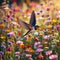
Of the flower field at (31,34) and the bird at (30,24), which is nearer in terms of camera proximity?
the flower field at (31,34)

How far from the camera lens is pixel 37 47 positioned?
204cm

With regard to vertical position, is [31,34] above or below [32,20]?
below

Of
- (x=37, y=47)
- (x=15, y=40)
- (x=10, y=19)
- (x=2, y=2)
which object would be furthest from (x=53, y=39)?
(x=2, y=2)

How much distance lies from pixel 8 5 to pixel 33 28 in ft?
1.23

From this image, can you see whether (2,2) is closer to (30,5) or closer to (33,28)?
(30,5)

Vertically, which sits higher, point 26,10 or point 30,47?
point 26,10

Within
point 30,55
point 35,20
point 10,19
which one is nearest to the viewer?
point 30,55

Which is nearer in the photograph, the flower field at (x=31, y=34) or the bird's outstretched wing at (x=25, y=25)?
the flower field at (x=31, y=34)

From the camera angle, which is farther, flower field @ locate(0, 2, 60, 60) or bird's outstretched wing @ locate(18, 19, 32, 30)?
bird's outstretched wing @ locate(18, 19, 32, 30)

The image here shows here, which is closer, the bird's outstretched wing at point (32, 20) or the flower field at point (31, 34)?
the flower field at point (31, 34)

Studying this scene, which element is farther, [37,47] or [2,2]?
[2,2]

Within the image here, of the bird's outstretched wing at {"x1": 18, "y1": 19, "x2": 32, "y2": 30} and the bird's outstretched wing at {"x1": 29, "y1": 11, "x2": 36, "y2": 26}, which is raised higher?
the bird's outstretched wing at {"x1": 29, "y1": 11, "x2": 36, "y2": 26}

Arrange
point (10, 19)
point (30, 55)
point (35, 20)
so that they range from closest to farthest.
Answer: point (30, 55), point (35, 20), point (10, 19)

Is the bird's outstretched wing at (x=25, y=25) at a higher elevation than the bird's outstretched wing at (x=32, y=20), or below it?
below
